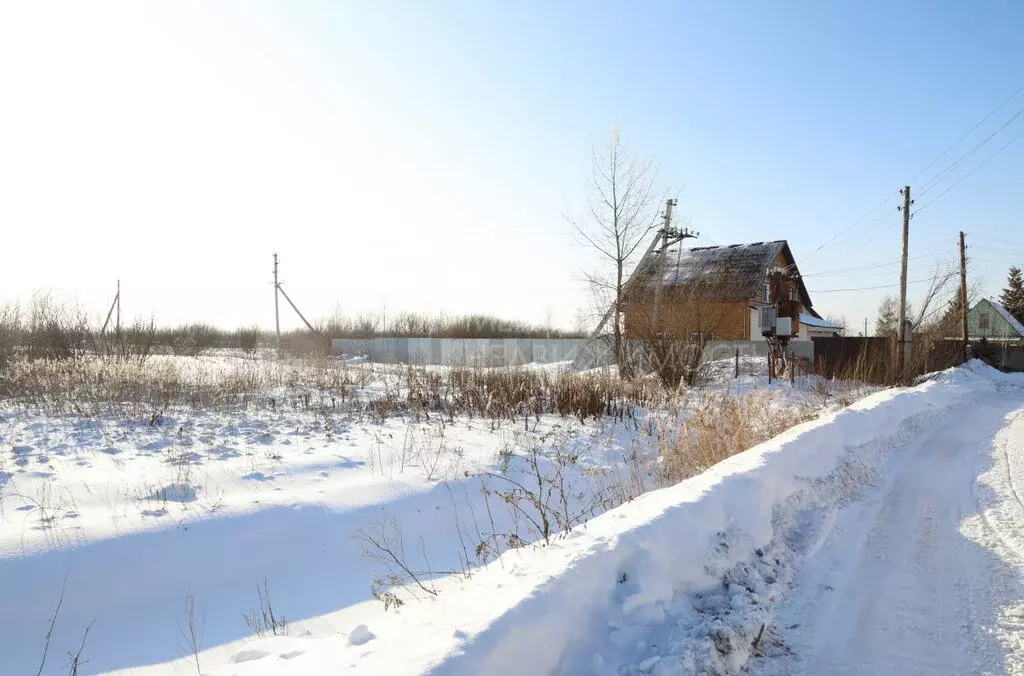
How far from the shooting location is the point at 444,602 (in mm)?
2602

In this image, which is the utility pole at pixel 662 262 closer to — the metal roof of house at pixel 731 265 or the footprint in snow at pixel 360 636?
the metal roof of house at pixel 731 265

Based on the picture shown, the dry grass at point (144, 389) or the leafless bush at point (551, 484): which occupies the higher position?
the dry grass at point (144, 389)

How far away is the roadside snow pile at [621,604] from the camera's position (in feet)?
6.88

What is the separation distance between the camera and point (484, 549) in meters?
4.32

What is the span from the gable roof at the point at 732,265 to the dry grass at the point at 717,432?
1953cm

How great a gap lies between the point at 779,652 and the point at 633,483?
3682mm

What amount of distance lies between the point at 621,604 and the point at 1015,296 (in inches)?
2369

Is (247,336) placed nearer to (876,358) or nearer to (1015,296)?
(876,358)

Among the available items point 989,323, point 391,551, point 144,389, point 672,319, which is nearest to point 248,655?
point 391,551

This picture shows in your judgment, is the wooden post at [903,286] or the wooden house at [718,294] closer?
the wooden house at [718,294]

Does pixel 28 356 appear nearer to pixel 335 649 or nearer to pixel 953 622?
pixel 335 649

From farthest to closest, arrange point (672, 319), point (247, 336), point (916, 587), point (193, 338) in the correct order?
point (247, 336) → point (193, 338) → point (672, 319) → point (916, 587)

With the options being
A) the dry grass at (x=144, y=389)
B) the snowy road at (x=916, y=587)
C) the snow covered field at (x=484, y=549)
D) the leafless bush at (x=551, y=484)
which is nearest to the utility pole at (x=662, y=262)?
the snow covered field at (x=484, y=549)

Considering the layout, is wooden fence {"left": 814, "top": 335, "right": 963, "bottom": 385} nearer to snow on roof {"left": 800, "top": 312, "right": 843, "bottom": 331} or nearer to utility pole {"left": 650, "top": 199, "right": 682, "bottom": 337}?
utility pole {"left": 650, "top": 199, "right": 682, "bottom": 337}
